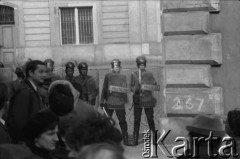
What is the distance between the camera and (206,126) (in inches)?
158

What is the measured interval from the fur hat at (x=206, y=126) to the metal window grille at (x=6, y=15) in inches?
917

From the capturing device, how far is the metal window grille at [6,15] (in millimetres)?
26547

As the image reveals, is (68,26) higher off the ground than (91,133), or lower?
higher

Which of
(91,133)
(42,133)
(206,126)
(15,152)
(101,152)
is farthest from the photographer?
(206,126)

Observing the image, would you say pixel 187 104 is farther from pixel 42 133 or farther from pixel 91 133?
pixel 91 133

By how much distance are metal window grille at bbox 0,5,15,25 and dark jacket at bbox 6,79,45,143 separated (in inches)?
857

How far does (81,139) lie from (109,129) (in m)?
0.18

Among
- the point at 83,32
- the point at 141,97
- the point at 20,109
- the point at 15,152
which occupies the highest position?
the point at 83,32

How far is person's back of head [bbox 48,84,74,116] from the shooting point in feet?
16.0

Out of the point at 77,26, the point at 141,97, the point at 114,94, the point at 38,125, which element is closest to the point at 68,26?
the point at 77,26

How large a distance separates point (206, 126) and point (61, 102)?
56.2 inches

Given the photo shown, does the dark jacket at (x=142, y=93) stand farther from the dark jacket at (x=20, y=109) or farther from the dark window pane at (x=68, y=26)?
the dark window pane at (x=68, y=26)

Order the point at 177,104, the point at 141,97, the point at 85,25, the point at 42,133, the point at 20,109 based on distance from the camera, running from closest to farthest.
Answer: the point at 42,133 → the point at 20,109 → the point at 177,104 → the point at 141,97 → the point at 85,25

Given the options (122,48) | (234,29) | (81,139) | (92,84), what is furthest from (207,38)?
(122,48)
